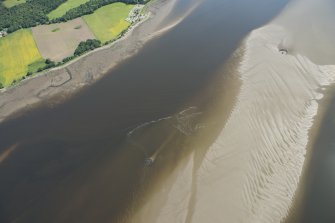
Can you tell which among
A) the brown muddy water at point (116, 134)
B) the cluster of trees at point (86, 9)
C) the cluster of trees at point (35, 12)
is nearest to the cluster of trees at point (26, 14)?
the cluster of trees at point (35, 12)

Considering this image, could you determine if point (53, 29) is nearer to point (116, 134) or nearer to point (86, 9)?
point (86, 9)

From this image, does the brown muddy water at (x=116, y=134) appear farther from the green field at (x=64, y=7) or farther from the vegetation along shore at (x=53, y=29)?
the green field at (x=64, y=7)

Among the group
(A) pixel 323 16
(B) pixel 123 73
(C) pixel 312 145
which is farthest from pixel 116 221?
(A) pixel 323 16

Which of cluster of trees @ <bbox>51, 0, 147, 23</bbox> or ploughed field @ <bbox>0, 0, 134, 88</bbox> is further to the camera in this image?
cluster of trees @ <bbox>51, 0, 147, 23</bbox>

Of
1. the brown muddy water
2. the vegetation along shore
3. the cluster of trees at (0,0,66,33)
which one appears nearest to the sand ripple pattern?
the brown muddy water

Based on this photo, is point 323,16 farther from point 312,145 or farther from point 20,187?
point 20,187

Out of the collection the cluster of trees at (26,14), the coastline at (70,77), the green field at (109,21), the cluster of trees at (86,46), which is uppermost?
the cluster of trees at (26,14)

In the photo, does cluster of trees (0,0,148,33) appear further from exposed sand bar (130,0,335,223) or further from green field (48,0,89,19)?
exposed sand bar (130,0,335,223)
